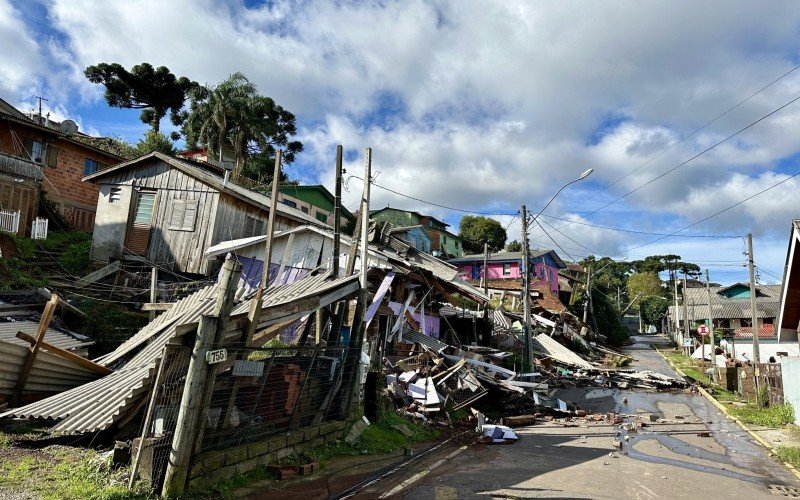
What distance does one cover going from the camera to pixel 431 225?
54938 millimetres

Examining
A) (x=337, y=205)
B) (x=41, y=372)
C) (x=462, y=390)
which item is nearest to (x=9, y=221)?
(x=41, y=372)

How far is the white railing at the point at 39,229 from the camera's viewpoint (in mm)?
22547

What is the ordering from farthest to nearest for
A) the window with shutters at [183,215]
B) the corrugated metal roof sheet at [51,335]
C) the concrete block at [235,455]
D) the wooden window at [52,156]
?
the wooden window at [52,156]
the window with shutters at [183,215]
the corrugated metal roof sheet at [51,335]
the concrete block at [235,455]

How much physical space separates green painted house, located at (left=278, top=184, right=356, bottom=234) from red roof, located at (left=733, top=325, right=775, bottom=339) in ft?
135

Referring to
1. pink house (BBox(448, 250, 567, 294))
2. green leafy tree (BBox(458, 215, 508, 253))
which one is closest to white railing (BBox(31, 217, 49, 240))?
pink house (BBox(448, 250, 567, 294))

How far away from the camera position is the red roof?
5032cm

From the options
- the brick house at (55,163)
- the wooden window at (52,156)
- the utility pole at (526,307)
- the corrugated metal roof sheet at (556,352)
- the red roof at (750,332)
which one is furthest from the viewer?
the red roof at (750,332)

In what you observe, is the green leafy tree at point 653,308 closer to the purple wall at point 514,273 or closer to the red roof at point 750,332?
the red roof at point 750,332

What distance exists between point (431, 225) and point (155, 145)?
2804 centimetres

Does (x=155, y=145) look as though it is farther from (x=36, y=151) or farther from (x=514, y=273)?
(x=514, y=273)

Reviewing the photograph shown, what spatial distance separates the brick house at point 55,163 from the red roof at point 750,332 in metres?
55.6

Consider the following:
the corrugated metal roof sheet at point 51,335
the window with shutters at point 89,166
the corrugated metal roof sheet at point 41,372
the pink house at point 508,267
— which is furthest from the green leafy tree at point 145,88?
the corrugated metal roof sheet at point 41,372

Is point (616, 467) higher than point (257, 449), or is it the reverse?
point (257, 449)

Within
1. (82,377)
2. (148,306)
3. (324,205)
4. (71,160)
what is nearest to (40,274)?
(148,306)
